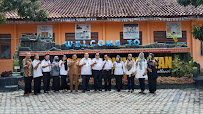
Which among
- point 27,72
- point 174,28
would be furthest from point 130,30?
point 27,72

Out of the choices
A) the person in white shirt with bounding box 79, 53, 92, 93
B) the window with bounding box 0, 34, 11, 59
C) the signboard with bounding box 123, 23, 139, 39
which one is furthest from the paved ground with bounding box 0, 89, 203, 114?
the window with bounding box 0, 34, 11, 59

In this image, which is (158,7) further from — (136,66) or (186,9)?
(136,66)

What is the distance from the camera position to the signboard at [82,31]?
15.5 metres

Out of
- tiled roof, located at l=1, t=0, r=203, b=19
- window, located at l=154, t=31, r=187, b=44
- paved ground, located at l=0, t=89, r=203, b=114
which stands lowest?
paved ground, located at l=0, t=89, r=203, b=114

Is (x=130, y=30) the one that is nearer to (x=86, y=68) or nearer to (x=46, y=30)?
(x=46, y=30)

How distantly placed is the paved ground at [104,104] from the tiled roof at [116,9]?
24.6 ft

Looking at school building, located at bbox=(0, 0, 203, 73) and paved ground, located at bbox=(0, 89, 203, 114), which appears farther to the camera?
school building, located at bbox=(0, 0, 203, 73)

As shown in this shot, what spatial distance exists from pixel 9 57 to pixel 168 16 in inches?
457

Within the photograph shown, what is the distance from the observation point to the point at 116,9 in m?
16.0

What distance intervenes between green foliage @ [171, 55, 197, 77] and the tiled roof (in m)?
3.89

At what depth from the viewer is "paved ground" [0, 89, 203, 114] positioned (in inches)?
246

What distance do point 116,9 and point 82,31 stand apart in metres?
3.08

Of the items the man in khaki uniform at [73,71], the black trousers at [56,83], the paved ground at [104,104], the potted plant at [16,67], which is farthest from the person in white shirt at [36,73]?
the potted plant at [16,67]

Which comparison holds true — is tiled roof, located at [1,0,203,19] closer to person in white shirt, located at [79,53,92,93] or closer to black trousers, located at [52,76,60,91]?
person in white shirt, located at [79,53,92,93]
